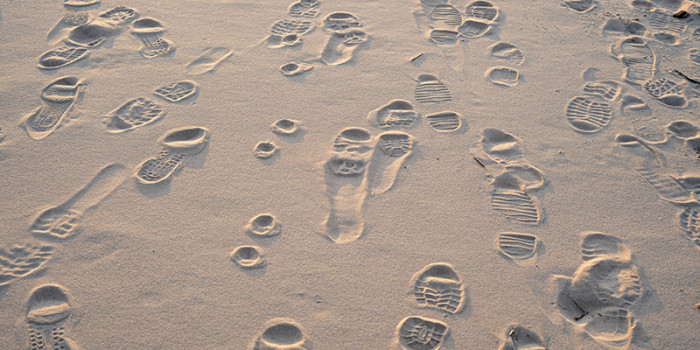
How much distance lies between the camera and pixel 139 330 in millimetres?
1831

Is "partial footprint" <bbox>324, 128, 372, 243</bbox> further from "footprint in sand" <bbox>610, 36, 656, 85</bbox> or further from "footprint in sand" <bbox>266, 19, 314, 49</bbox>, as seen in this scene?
"footprint in sand" <bbox>610, 36, 656, 85</bbox>

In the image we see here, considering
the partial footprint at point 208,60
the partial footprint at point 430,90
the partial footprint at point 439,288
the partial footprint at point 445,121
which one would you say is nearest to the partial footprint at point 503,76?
the partial footprint at point 430,90

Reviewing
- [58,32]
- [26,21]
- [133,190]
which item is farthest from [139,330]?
[26,21]

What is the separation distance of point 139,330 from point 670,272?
74.4 inches

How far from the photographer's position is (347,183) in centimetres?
235

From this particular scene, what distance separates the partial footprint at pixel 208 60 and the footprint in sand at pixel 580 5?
6.97ft

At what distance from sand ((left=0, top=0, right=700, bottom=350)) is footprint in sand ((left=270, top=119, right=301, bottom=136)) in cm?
2

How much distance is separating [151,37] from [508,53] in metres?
2.02

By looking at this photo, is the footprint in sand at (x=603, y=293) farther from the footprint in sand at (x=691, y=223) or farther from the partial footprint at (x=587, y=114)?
the partial footprint at (x=587, y=114)

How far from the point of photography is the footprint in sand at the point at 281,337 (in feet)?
5.90

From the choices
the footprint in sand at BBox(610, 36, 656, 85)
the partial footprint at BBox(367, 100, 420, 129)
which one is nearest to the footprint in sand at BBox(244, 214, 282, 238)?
the partial footprint at BBox(367, 100, 420, 129)

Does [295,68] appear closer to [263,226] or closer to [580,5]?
[263,226]

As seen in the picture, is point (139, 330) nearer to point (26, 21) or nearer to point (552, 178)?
point (552, 178)

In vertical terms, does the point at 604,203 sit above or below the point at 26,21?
below
